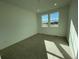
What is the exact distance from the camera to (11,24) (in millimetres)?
4613

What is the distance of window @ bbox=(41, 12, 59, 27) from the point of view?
6.85 meters

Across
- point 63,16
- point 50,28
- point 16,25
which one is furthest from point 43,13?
point 16,25

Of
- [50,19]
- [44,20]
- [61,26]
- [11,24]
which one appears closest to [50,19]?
[50,19]

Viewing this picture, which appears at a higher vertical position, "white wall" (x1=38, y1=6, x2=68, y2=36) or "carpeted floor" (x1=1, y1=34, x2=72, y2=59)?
"white wall" (x1=38, y1=6, x2=68, y2=36)

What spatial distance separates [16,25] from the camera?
5031mm

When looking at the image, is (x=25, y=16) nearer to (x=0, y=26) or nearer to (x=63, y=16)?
(x=0, y=26)

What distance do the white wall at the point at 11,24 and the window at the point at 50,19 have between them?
2253 mm

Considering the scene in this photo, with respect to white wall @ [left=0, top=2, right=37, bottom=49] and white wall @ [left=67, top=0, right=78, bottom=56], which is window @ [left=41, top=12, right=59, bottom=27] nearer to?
white wall @ [left=0, top=2, right=37, bottom=49]

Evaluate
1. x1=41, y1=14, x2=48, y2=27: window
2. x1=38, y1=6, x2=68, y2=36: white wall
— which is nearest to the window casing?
x1=41, y1=14, x2=48, y2=27: window

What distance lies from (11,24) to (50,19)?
3.93 m

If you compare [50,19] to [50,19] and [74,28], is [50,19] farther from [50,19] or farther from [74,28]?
[74,28]

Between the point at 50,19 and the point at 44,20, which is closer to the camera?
the point at 50,19

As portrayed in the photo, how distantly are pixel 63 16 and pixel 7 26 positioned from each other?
14.3 feet

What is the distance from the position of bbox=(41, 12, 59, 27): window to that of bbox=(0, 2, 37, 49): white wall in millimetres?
2253
